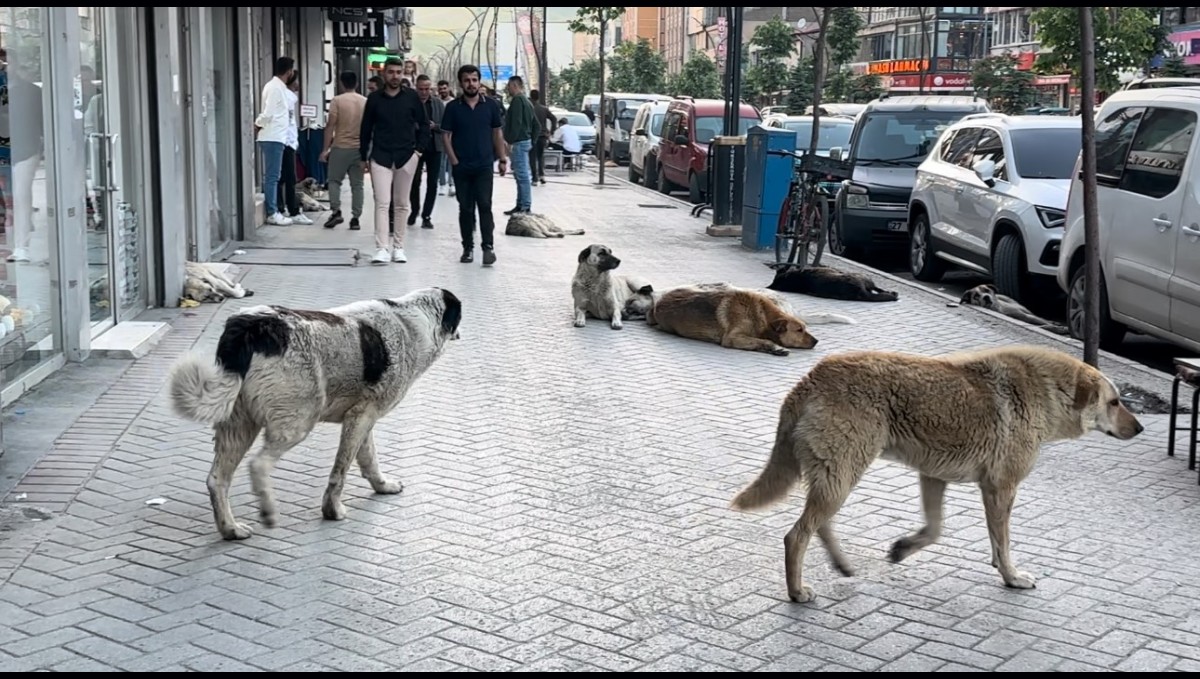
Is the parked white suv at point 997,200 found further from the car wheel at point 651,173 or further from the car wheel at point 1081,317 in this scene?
the car wheel at point 651,173

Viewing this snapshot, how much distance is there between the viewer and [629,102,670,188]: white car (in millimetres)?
30086

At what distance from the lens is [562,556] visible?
5625 millimetres

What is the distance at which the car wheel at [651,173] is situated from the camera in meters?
30.0

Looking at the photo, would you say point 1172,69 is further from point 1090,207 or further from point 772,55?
point 1090,207

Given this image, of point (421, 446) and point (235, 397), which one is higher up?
point (235, 397)

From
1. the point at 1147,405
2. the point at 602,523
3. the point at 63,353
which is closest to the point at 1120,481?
the point at 1147,405

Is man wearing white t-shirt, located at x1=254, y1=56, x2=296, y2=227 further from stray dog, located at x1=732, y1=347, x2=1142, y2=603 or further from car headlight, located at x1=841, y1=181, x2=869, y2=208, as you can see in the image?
stray dog, located at x1=732, y1=347, x2=1142, y2=603

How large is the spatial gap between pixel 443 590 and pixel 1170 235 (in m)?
6.57

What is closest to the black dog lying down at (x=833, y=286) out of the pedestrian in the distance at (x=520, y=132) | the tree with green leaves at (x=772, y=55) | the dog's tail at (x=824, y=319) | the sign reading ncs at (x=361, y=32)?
the dog's tail at (x=824, y=319)

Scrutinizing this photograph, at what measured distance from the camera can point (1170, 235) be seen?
9.46m

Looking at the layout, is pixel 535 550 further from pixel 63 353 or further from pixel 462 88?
pixel 462 88

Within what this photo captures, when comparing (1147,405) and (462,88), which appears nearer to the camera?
(1147,405)

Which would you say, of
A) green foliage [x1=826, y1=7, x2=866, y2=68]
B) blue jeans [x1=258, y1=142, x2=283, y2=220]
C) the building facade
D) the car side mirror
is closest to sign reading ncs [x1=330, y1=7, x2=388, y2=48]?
blue jeans [x1=258, y1=142, x2=283, y2=220]

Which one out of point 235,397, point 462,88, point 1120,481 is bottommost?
point 1120,481
